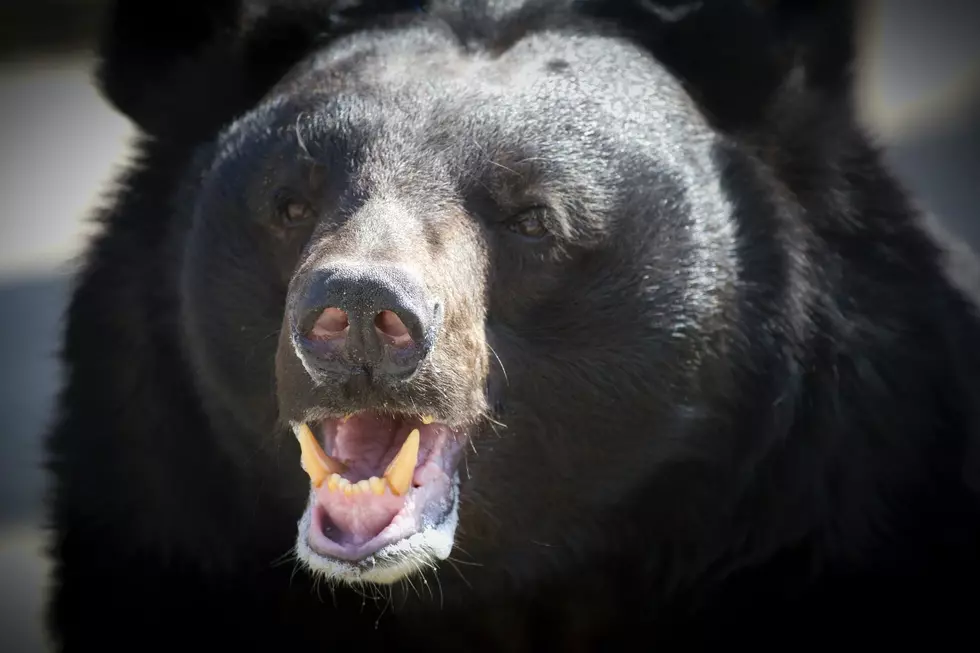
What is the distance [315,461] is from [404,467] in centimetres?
21

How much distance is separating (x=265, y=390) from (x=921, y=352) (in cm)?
173

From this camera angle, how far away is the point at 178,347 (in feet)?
12.8

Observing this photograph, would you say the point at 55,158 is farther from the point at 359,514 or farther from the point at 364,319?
the point at 364,319

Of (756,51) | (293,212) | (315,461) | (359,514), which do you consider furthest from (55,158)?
(359,514)

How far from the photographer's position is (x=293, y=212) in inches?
138

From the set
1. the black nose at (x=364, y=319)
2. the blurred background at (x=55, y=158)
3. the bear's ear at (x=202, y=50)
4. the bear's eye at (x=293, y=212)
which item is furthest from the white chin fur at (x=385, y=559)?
the blurred background at (x=55, y=158)

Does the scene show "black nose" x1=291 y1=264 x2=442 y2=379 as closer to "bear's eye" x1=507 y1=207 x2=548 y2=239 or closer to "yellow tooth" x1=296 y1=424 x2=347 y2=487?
"yellow tooth" x1=296 y1=424 x2=347 y2=487

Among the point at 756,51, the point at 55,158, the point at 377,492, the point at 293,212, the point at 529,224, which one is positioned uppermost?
the point at 756,51

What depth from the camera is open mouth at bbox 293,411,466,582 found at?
3.08 m

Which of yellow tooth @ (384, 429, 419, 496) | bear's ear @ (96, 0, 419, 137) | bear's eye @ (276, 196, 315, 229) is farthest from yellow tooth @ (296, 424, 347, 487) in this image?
bear's ear @ (96, 0, 419, 137)

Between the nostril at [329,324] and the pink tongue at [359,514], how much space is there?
394 millimetres

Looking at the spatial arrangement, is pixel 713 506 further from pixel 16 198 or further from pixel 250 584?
pixel 16 198

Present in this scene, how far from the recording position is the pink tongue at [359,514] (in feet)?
10.2

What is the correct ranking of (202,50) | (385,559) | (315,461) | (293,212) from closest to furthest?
(385,559) < (315,461) < (293,212) < (202,50)
